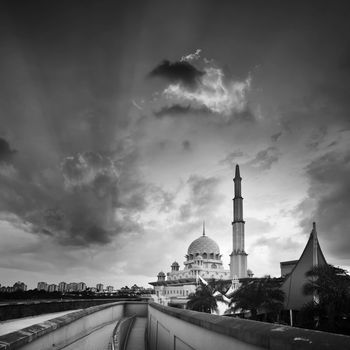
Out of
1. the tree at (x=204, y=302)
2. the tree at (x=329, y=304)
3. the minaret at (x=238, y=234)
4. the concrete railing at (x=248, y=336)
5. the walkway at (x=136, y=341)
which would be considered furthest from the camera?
the minaret at (x=238, y=234)

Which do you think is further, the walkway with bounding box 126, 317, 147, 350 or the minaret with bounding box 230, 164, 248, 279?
the minaret with bounding box 230, 164, 248, 279

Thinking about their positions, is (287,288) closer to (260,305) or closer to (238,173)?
(260,305)

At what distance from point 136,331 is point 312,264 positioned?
23.3 m

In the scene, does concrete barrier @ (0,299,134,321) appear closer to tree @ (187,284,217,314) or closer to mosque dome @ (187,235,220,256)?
tree @ (187,284,217,314)

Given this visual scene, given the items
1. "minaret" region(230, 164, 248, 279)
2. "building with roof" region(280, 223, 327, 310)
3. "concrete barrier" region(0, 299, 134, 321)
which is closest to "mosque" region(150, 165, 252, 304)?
"minaret" region(230, 164, 248, 279)

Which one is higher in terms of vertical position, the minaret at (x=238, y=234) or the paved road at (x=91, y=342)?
the minaret at (x=238, y=234)

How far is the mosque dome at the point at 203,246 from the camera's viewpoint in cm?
10869

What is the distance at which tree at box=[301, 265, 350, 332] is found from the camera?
78.3ft

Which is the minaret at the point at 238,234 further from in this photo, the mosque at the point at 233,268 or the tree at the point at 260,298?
the tree at the point at 260,298

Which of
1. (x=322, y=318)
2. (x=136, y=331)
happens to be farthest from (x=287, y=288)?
(x=136, y=331)

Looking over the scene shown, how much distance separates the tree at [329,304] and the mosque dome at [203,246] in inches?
3162

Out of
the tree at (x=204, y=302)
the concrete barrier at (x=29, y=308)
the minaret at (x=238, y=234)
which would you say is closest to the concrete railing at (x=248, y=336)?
the concrete barrier at (x=29, y=308)

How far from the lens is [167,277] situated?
364ft

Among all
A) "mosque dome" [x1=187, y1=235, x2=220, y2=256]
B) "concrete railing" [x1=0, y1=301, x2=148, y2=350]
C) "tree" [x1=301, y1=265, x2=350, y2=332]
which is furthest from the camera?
"mosque dome" [x1=187, y1=235, x2=220, y2=256]
